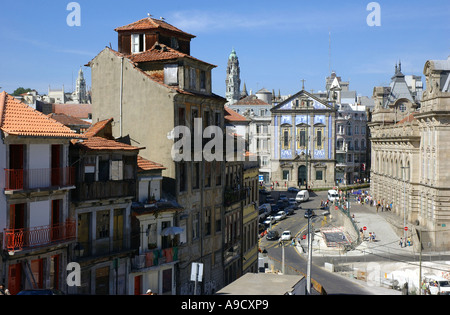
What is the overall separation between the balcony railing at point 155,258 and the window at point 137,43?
51.1 ft

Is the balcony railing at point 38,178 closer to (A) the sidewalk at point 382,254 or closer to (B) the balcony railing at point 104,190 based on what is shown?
(B) the balcony railing at point 104,190

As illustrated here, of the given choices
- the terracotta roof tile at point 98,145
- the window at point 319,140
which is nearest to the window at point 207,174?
the terracotta roof tile at point 98,145

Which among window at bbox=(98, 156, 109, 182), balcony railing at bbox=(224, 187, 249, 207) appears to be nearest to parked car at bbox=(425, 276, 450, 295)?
balcony railing at bbox=(224, 187, 249, 207)

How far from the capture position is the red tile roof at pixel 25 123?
88.8 ft

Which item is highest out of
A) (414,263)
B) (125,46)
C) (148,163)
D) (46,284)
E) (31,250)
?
(125,46)

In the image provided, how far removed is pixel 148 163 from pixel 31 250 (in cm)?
1188

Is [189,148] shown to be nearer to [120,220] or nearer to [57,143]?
[120,220]

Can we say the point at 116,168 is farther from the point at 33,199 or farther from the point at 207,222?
the point at 207,222

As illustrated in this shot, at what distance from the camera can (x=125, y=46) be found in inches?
1802

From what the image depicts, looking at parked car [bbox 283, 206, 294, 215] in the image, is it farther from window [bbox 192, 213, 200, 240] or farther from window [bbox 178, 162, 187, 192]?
window [bbox 178, 162, 187, 192]

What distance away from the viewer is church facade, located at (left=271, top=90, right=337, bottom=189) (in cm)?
13275

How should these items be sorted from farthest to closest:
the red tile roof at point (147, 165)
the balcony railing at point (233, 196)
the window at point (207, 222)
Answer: the balcony railing at point (233, 196) < the window at point (207, 222) < the red tile roof at point (147, 165)

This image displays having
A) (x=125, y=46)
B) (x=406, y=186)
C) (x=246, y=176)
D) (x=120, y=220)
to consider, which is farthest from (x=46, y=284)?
(x=406, y=186)

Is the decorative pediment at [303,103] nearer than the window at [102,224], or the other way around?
the window at [102,224]
